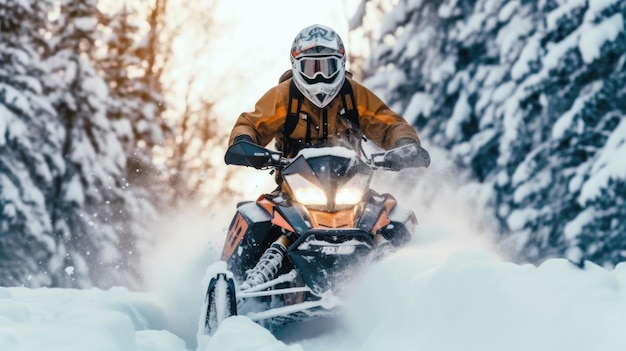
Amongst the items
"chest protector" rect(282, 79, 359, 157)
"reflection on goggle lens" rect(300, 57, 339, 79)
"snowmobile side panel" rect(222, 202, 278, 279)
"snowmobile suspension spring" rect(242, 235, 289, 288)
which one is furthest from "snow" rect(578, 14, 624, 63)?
"snowmobile suspension spring" rect(242, 235, 289, 288)

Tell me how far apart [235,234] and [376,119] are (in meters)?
1.36

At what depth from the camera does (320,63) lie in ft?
20.5

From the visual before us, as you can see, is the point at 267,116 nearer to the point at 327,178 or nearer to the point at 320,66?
the point at 320,66

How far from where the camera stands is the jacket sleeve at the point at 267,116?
21.4 ft

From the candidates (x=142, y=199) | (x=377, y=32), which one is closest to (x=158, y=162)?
(x=142, y=199)

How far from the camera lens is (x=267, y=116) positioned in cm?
654

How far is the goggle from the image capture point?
625 cm

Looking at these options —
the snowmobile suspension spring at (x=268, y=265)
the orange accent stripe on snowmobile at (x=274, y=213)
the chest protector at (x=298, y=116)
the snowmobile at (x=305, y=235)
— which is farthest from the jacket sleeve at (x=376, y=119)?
the snowmobile suspension spring at (x=268, y=265)

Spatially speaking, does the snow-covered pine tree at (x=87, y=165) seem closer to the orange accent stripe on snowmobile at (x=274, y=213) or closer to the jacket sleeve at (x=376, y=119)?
the jacket sleeve at (x=376, y=119)

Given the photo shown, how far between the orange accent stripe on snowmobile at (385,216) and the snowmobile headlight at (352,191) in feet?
0.57

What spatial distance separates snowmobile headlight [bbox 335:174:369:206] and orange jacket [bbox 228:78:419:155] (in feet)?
2.75

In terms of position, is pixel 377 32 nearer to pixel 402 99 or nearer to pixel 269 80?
pixel 402 99

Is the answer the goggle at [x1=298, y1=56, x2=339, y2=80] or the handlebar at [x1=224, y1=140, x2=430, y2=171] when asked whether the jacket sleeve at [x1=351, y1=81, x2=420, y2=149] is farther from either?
the handlebar at [x1=224, y1=140, x2=430, y2=171]

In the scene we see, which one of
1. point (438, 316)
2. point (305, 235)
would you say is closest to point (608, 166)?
point (305, 235)
